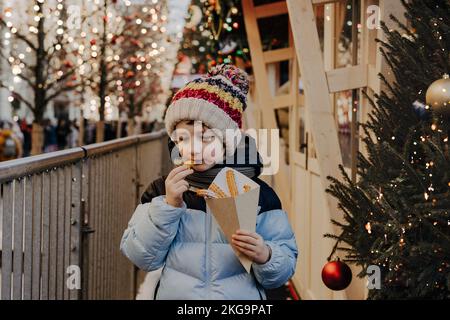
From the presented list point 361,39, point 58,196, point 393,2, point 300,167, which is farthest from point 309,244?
point 58,196

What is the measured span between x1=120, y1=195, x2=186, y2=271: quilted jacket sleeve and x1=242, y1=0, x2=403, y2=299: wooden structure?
6.00 ft

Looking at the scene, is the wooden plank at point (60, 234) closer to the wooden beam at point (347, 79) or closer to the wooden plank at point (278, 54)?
the wooden beam at point (347, 79)

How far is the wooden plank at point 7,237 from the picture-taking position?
2717 millimetres

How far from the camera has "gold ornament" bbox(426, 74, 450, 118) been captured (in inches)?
133

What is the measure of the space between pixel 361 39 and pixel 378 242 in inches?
82.6

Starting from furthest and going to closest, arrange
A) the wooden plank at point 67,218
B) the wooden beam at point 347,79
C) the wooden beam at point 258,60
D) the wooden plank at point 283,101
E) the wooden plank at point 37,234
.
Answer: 1. the wooden plank at point 283,101
2. the wooden beam at point 258,60
3. the wooden beam at point 347,79
4. the wooden plank at point 67,218
5. the wooden plank at point 37,234

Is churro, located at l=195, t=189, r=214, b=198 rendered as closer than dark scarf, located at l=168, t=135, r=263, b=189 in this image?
Yes

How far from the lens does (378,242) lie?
374 cm

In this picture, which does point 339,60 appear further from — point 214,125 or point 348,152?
point 214,125

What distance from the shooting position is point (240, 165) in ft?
9.72

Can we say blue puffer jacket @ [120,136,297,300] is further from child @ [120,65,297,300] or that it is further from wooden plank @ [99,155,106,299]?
wooden plank @ [99,155,106,299]

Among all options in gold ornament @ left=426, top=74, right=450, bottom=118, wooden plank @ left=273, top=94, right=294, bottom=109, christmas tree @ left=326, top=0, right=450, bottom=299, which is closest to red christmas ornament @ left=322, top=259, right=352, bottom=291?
christmas tree @ left=326, top=0, right=450, bottom=299

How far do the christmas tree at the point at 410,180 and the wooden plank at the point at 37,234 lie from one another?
156cm

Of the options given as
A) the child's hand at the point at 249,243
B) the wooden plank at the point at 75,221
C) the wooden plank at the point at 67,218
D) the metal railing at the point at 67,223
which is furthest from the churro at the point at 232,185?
the wooden plank at the point at 75,221
